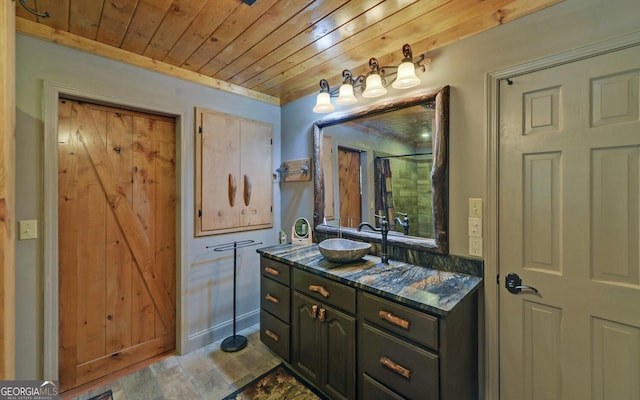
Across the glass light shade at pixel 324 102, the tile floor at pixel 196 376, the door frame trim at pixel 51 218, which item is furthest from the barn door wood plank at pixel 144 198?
the glass light shade at pixel 324 102

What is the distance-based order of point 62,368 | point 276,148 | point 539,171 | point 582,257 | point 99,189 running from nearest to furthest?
point 582,257, point 539,171, point 62,368, point 99,189, point 276,148

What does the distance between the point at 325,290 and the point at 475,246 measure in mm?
969

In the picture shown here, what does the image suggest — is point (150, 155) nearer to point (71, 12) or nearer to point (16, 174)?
point (16, 174)

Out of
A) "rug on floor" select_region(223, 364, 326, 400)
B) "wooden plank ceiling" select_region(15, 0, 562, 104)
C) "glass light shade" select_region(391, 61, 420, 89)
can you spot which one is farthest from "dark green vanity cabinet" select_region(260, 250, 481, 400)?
"wooden plank ceiling" select_region(15, 0, 562, 104)

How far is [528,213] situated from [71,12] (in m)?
2.85

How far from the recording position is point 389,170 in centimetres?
206

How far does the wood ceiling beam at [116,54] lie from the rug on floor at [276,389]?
8.27 feet

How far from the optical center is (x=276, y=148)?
2.93 metres

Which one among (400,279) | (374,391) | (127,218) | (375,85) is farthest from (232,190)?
(374,391)

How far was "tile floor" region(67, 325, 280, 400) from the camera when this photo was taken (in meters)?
1.82

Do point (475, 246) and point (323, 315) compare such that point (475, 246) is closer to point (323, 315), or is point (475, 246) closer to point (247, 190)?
point (323, 315)

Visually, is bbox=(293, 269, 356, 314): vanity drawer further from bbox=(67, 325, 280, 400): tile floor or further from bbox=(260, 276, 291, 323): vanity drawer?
bbox=(67, 325, 280, 400): tile floor

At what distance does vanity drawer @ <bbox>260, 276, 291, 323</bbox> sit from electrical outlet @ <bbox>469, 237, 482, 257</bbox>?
129 centimetres

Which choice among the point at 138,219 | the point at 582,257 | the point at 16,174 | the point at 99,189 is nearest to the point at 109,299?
the point at 138,219
